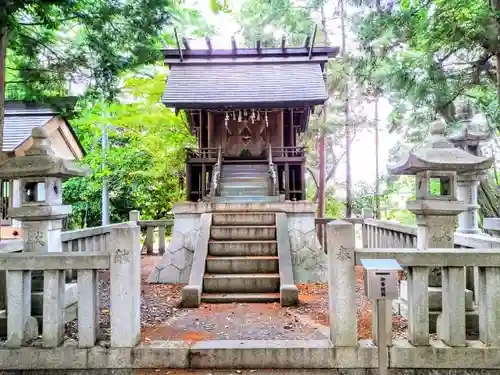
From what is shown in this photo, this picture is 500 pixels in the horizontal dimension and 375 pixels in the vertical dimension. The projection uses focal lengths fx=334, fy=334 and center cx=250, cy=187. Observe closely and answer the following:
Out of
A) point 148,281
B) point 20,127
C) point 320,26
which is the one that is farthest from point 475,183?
point 20,127

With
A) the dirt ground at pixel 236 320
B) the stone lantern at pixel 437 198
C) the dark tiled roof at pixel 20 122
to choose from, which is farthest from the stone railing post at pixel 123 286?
the dark tiled roof at pixel 20 122

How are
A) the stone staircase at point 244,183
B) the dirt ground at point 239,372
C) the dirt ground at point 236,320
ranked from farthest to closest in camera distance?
the stone staircase at point 244,183, the dirt ground at point 236,320, the dirt ground at point 239,372

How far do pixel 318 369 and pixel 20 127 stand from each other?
16737mm

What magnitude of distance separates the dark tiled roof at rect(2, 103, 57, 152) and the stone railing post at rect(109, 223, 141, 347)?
12.8m

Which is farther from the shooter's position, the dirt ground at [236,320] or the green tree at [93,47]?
the green tree at [93,47]

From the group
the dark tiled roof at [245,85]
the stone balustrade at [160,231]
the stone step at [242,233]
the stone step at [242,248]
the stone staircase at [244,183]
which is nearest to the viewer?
the stone step at [242,248]

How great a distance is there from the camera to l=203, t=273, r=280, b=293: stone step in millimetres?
5805

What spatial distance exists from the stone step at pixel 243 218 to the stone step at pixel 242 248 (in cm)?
83

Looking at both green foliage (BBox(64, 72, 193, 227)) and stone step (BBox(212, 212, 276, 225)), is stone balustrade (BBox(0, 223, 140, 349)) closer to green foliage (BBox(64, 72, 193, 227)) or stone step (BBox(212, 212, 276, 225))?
stone step (BBox(212, 212, 276, 225))

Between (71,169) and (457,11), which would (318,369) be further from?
(457,11)

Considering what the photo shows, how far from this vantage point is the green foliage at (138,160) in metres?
12.0

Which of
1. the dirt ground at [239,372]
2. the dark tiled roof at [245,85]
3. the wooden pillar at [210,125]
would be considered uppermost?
the dark tiled roof at [245,85]

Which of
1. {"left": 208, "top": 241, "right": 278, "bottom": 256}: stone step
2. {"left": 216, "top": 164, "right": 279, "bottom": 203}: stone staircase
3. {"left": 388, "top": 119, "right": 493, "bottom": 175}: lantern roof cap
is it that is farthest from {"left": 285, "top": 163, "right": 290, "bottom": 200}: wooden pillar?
{"left": 388, "top": 119, "right": 493, "bottom": 175}: lantern roof cap

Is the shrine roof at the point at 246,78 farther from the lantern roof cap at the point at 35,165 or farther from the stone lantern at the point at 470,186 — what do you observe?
the lantern roof cap at the point at 35,165
